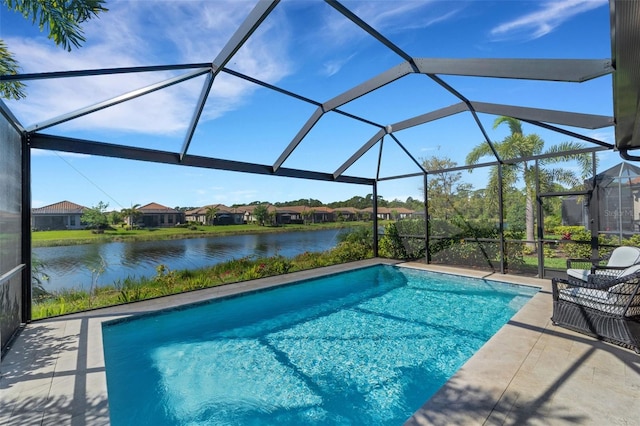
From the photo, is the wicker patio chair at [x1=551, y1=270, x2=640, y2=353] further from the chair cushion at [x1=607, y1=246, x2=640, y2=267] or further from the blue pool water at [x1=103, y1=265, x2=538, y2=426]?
the chair cushion at [x1=607, y1=246, x2=640, y2=267]

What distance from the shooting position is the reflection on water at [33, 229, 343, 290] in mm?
6414

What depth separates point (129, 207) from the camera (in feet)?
28.3

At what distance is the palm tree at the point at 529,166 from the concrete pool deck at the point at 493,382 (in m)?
4.63

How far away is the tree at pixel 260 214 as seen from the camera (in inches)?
480

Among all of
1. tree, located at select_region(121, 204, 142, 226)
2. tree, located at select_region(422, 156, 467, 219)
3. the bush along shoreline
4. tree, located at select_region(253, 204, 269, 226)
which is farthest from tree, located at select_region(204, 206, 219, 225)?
tree, located at select_region(422, 156, 467, 219)

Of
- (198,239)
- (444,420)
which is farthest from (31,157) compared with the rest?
(444,420)

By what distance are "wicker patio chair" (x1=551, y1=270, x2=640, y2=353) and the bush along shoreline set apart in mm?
7119

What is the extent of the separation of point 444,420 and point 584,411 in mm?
1260

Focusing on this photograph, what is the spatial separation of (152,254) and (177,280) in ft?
4.36

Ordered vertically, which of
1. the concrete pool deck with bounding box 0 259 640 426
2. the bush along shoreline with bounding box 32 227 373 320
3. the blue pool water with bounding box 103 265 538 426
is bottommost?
the blue pool water with bounding box 103 265 538 426

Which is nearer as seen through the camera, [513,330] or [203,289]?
[513,330]

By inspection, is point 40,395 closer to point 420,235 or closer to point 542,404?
point 542,404

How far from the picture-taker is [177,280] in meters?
7.66

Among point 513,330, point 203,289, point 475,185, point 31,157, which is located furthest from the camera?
point 475,185
